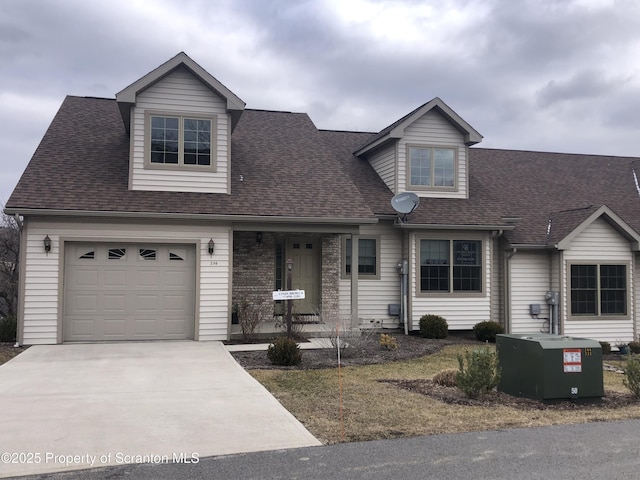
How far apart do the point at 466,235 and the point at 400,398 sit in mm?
9322

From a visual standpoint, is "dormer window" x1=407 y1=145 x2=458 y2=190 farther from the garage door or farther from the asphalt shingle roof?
the garage door

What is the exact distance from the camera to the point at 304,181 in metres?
15.9

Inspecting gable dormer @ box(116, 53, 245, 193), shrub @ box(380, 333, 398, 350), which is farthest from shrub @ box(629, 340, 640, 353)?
gable dormer @ box(116, 53, 245, 193)

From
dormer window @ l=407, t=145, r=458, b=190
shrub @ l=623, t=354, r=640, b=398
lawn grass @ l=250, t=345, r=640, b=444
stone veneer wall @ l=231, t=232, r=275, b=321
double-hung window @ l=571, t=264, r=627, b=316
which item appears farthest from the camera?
dormer window @ l=407, t=145, r=458, b=190

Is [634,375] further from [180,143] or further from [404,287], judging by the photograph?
[180,143]

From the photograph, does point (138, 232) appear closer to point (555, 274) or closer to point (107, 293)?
point (107, 293)

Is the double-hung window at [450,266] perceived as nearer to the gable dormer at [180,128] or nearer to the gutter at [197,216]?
the gutter at [197,216]

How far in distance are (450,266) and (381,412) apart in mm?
9850

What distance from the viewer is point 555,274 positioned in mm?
17234

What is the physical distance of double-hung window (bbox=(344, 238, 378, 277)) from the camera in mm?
16969

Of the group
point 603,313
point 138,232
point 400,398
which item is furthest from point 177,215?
point 603,313

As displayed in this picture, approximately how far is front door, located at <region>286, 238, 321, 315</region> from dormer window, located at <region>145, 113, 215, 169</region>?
3584mm

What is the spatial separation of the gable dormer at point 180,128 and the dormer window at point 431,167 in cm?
557

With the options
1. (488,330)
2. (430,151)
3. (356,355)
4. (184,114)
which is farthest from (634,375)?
(184,114)
